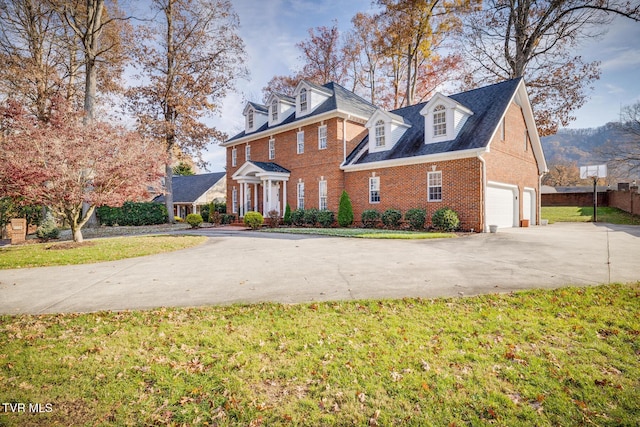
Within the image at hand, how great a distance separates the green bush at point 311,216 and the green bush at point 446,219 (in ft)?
25.2

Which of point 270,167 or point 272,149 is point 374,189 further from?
point 272,149

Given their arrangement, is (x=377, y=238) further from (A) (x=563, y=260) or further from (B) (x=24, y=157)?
(B) (x=24, y=157)

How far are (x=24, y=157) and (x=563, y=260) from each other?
52.9ft

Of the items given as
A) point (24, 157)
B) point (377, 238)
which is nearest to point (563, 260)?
point (377, 238)

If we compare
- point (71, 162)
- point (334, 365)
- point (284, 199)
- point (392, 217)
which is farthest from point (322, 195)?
point (334, 365)

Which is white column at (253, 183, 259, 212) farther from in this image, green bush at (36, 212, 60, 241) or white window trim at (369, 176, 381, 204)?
green bush at (36, 212, 60, 241)

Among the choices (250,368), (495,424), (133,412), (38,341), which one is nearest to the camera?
(495,424)

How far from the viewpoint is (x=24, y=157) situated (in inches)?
406

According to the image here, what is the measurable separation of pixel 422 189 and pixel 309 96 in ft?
33.8

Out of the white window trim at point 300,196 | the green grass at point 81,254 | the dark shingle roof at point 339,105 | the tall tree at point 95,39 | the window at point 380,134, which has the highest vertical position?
the tall tree at point 95,39

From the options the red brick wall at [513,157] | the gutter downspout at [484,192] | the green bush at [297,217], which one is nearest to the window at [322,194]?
the green bush at [297,217]

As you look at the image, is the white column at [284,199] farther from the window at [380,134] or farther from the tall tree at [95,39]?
the tall tree at [95,39]

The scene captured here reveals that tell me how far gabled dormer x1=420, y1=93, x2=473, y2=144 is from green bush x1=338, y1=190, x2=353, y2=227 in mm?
5515

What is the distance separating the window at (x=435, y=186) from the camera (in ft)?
52.2
